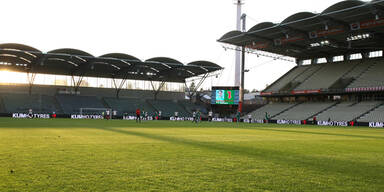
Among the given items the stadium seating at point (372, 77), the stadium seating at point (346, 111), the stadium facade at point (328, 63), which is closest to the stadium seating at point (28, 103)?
the stadium facade at point (328, 63)

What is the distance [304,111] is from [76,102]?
43212mm

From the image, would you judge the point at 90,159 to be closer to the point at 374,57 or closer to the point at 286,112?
the point at 286,112

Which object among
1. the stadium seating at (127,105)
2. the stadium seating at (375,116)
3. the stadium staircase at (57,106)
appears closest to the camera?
the stadium seating at (375,116)

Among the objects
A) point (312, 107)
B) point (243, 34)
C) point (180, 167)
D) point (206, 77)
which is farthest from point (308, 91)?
point (180, 167)

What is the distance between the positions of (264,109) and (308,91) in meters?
10.4

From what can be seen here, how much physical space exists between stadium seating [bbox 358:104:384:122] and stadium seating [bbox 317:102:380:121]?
127 cm

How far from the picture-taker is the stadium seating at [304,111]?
57062mm

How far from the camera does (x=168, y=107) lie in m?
73.0

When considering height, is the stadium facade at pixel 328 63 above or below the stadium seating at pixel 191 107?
above

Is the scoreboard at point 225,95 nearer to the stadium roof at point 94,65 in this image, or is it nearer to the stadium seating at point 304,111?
the stadium roof at point 94,65

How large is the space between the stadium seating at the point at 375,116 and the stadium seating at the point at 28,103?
2022 inches

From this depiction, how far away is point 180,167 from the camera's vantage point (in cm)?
775

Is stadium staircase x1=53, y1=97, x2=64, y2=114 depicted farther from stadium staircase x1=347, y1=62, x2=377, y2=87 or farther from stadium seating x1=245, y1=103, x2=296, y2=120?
stadium staircase x1=347, y1=62, x2=377, y2=87

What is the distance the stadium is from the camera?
29.0 ft
